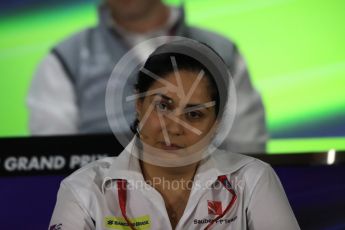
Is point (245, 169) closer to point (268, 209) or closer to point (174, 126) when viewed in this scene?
point (268, 209)

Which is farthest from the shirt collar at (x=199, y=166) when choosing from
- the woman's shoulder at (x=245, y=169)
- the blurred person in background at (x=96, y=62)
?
the blurred person in background at (x=96, y=62)

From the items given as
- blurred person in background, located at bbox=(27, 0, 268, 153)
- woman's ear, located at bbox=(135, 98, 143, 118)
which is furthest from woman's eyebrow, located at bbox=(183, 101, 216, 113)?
blurred person in background, located at bbox=(27, 0, 268, 153)

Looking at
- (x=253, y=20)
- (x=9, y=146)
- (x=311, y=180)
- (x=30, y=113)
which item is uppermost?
(x=253, y=20)

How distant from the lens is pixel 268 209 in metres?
1.62

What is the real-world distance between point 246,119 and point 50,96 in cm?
94

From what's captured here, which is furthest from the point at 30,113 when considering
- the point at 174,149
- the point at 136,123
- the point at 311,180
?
the point at 311,180

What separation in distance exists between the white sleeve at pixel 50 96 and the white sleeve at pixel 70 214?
1026mm

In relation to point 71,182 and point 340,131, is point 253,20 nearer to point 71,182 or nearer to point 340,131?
point 340,131

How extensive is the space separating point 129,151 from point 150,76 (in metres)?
0.26

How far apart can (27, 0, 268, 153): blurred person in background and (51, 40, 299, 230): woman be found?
0.94 meters

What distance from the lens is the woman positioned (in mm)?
1572

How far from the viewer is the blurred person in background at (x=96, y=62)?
2570 mm

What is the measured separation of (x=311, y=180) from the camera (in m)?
2.82

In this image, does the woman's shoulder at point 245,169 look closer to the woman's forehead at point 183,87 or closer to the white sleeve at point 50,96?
the woman's forehead at point 183,87
